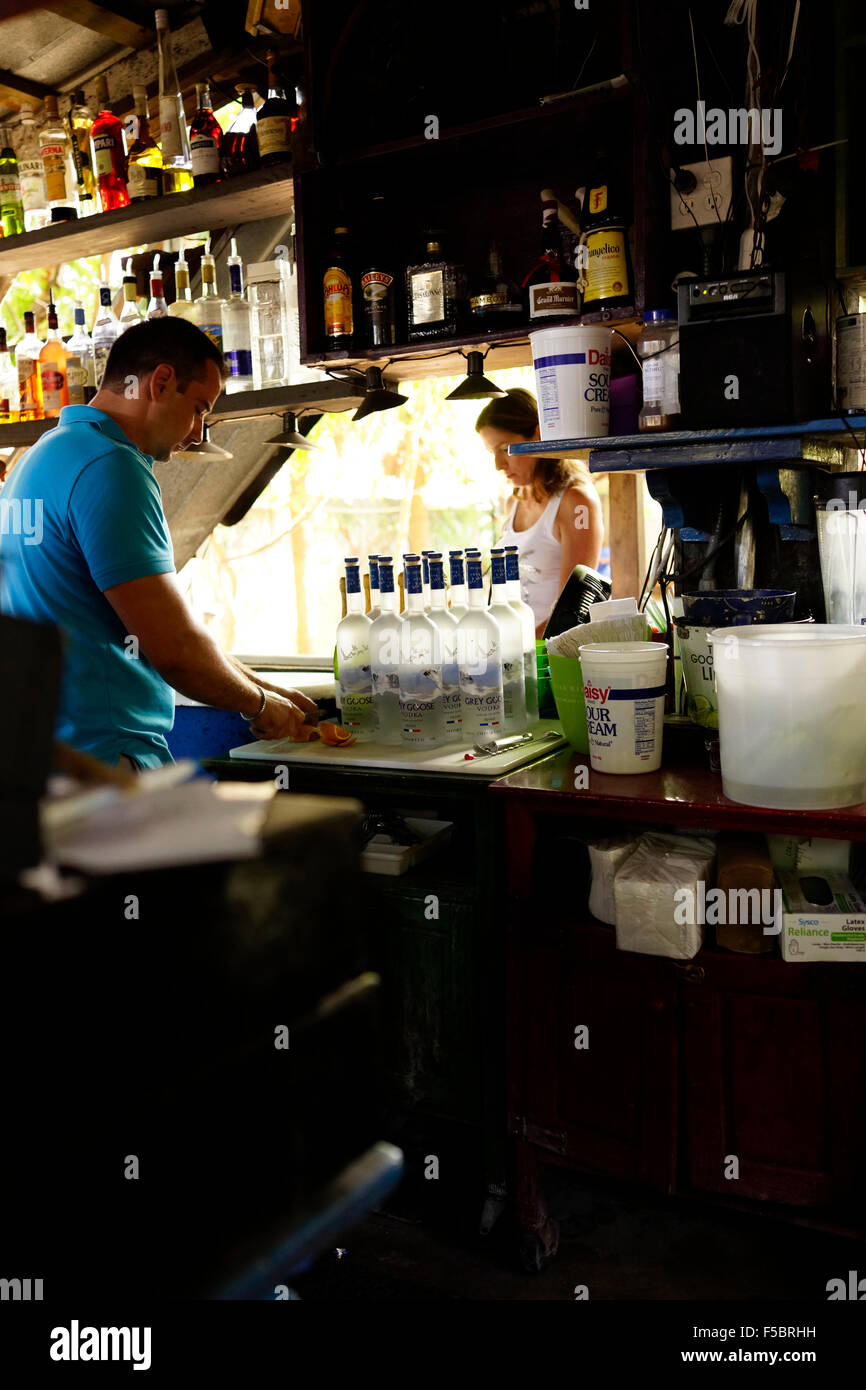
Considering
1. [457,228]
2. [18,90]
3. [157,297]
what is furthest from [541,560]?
[18,90]

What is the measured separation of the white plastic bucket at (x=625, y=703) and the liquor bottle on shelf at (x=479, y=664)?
31 centimetres

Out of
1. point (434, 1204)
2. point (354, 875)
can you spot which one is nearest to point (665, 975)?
point (434, 1204)

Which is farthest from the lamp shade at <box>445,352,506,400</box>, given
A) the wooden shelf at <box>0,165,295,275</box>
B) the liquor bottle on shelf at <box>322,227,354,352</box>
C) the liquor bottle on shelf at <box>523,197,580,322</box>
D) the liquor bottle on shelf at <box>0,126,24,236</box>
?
the liquor bottle on shelf at <box>0,126,24,236</box>

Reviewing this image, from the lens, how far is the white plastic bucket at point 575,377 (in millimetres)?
2141

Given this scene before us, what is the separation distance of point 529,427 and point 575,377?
1.02 m

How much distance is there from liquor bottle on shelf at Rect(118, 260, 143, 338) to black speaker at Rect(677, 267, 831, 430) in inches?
68.7

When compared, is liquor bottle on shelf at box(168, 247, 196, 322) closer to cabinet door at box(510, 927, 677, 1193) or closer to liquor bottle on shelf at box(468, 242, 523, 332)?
liquor bottle on shelf at box(468, 242, 523, 332)

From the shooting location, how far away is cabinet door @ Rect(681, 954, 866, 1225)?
165 centimetres

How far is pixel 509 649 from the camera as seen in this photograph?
89.1 inches

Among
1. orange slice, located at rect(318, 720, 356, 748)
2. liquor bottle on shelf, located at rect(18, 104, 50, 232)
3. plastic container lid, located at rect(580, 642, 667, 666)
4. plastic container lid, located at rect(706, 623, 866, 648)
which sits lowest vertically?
orange slice, located at rect(318, 720, 356, 748)

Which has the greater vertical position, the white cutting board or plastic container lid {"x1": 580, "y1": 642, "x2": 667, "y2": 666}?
plastic container lid {"x1": 580, "y1": 642, "x2": 667, "y2": 666}

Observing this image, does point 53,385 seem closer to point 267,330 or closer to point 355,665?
point 267,330

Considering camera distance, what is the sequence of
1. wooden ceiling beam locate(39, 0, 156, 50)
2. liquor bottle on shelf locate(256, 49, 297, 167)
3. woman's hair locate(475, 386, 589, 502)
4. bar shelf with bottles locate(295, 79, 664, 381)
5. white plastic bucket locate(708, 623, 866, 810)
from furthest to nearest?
woman's hair locate(475, 386, 589, 502)
wooden ceiling beam locate(39, 0, 156, 50)
liquor bottle on shelf locate(256, 49, 297, 167)
bar shelf with bottles locate(295, 79, 664, 381)
white plastic bucket locate(708, 623, 866, 810)
